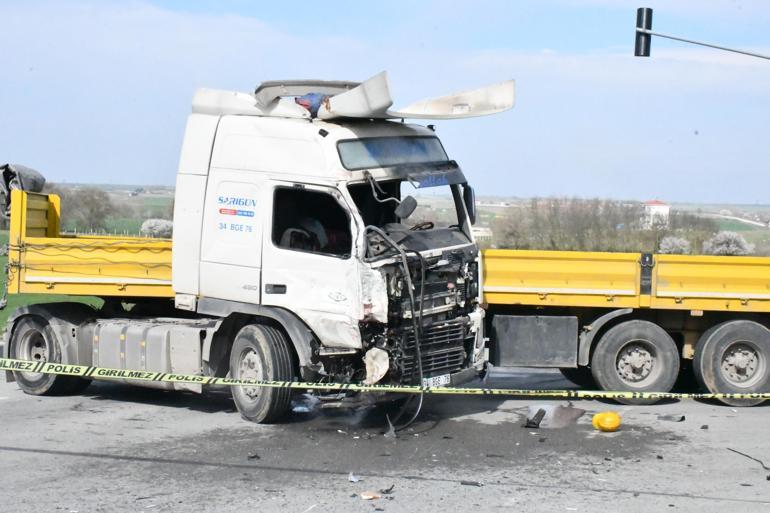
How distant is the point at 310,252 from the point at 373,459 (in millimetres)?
2308

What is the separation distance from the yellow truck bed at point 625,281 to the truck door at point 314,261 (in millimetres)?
2298

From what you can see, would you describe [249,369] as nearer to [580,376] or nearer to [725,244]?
[580,376]

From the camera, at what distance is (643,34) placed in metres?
22.6

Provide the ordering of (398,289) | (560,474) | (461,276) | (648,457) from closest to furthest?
(560,474)
(648,457)
(398,289)
(461,276)

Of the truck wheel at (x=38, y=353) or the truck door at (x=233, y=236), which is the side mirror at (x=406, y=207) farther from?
the truck wheel at (x=38, y=353)

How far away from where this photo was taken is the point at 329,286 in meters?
10.4

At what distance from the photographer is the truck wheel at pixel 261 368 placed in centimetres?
1079

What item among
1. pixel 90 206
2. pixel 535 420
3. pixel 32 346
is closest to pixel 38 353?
pixel 32 346

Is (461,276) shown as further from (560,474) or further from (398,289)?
(560,474)

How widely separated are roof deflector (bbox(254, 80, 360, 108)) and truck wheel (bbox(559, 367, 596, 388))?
4420 millimetres

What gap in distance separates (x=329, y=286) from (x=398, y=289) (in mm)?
694

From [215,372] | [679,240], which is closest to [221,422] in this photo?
[215,372]

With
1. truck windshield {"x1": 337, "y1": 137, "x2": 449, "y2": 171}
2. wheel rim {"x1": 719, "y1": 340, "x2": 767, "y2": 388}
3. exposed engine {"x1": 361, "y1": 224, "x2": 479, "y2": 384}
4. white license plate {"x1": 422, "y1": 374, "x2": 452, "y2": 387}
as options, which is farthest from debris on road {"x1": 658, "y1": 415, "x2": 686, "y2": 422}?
truck windshield {"x1": 337, "y1": 137, "x2": 449, "y2": 171}

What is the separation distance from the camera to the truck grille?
34.2ft
